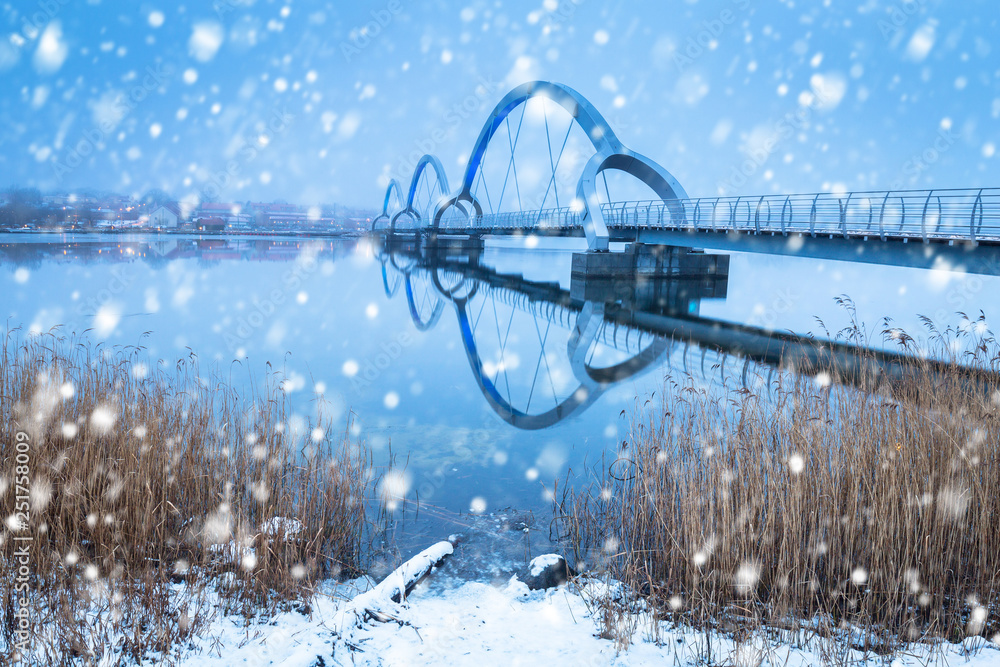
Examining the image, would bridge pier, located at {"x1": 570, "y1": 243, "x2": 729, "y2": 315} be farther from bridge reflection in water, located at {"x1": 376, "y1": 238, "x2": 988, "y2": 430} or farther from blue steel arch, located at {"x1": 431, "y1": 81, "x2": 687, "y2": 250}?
blue steel arch, located at {"x1": 431, "y1": 81, "x2": 687, "y2": 250}

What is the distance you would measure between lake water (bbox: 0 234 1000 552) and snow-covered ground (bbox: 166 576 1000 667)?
162cm

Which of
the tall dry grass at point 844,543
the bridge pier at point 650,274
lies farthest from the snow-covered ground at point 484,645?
the bridge pier at point 650,274

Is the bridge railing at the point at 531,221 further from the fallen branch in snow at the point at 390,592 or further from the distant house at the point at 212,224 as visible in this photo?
the distant house at the point at 212,224

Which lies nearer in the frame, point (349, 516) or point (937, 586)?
point (937, 586)

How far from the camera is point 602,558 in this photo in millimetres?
5016

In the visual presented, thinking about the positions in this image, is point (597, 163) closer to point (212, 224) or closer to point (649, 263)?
point (649, 263)

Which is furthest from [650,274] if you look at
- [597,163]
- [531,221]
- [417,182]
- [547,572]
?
[417,182]

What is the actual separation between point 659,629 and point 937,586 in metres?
1.93

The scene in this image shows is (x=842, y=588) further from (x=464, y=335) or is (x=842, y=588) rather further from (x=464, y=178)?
(x=464, y=178)

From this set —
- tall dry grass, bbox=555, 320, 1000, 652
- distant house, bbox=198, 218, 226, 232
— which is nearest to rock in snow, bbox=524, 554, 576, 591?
tall dry grass, bbox=555, 320, 1000, 652

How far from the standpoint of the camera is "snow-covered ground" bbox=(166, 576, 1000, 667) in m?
3.59

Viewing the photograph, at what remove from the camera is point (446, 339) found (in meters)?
17.1

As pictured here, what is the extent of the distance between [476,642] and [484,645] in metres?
0.06

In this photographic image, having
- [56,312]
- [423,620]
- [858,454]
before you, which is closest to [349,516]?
[423,620]
